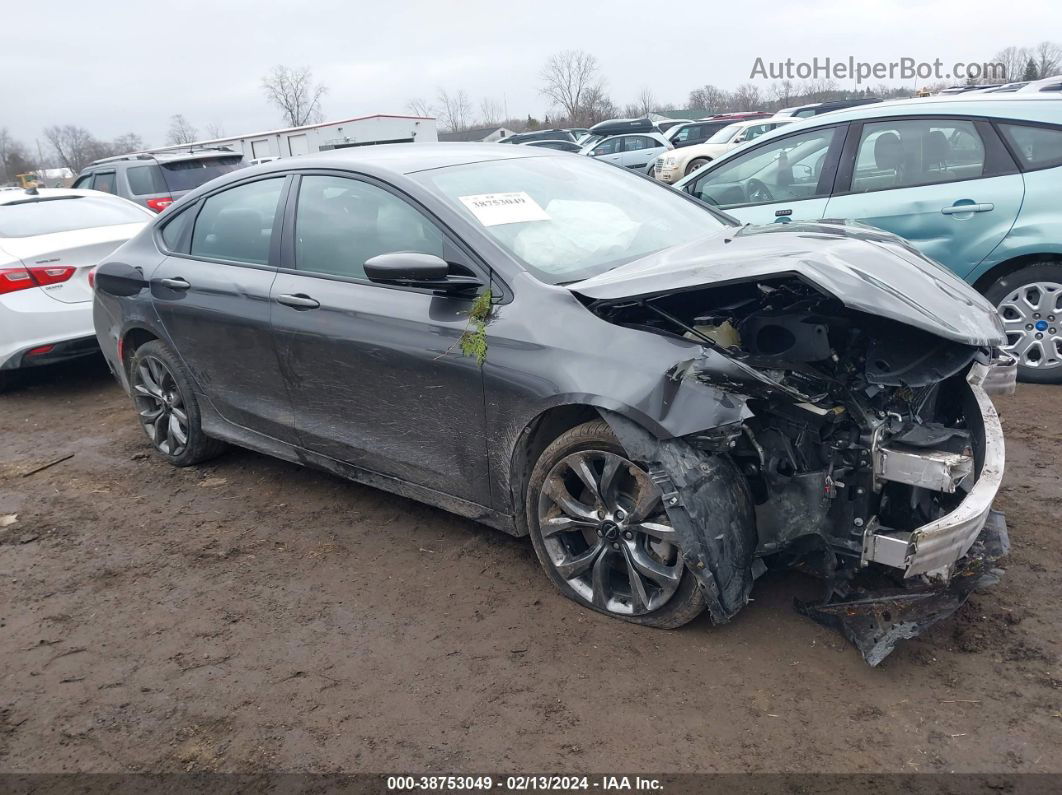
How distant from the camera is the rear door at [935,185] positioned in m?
5.00

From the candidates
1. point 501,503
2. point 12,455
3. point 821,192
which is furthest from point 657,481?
point 12,455

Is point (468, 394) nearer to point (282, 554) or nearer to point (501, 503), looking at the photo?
point (501, 503)

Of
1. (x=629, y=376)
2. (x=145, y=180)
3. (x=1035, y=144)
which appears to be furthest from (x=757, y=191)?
(x=145, y=180)

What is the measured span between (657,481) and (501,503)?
779 millimetres

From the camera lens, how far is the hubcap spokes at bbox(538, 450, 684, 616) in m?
2.89

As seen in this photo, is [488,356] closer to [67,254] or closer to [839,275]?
Answer: [839,275]

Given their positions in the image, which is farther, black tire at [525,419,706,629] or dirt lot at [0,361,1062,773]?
black tire at [525,419,706,629]

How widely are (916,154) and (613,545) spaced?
3731 millimetres

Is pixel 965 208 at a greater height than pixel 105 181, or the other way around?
pixel 105 181

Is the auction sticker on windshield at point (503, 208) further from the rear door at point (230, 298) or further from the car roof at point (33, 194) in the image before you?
the car roof at point (33, 194)

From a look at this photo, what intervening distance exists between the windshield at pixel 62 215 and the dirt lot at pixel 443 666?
337cm

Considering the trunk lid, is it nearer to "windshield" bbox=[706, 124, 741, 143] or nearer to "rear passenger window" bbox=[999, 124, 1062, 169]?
"rear passenger window" bbox=[999, 124, 1062, 169]

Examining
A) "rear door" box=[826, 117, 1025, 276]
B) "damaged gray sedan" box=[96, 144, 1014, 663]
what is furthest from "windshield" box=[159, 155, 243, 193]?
"rear door" box=[826, 117, 1025, 276]

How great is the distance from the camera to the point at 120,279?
475 centimetres
